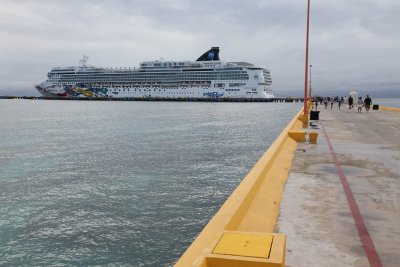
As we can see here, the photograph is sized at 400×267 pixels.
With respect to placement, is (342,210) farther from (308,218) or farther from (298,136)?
(298,136)

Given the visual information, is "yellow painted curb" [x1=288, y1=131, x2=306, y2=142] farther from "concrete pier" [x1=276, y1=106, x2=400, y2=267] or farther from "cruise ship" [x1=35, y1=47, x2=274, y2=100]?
"cruise ship" [x1=35, y1=47, x2=274, y2=100]

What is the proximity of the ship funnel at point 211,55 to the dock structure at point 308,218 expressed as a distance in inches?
5794

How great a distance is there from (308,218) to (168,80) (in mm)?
147249

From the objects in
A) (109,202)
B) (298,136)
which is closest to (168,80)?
(298,136)

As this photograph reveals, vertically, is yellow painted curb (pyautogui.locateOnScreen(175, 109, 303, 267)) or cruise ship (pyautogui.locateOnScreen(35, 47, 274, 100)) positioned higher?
cruise ship (pyautogui.locateOnScreen(35, 47, 274, 100))

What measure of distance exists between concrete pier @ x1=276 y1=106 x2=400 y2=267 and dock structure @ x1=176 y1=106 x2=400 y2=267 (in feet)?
0.04

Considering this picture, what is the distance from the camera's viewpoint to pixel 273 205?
23.7ft

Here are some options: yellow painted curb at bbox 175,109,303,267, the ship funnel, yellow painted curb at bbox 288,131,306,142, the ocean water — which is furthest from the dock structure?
the ship funnel

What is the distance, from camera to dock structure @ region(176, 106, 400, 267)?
13.1 feet

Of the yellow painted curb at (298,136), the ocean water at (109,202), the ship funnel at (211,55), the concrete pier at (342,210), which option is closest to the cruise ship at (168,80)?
the ship funnel at (211,55)

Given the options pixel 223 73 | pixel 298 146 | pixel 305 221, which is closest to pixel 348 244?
pixel 305 221

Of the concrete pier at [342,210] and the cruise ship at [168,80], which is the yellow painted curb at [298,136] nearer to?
the concrete pier at [342,210]

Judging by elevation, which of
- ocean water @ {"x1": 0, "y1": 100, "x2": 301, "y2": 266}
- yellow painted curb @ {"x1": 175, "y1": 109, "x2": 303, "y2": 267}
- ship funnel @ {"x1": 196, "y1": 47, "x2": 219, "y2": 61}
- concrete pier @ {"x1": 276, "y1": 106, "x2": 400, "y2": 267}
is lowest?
ocean water @ {"x1": 0, "y1": 100, "x2": 301, "y2": 266}

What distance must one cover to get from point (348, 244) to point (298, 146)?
10.4m
